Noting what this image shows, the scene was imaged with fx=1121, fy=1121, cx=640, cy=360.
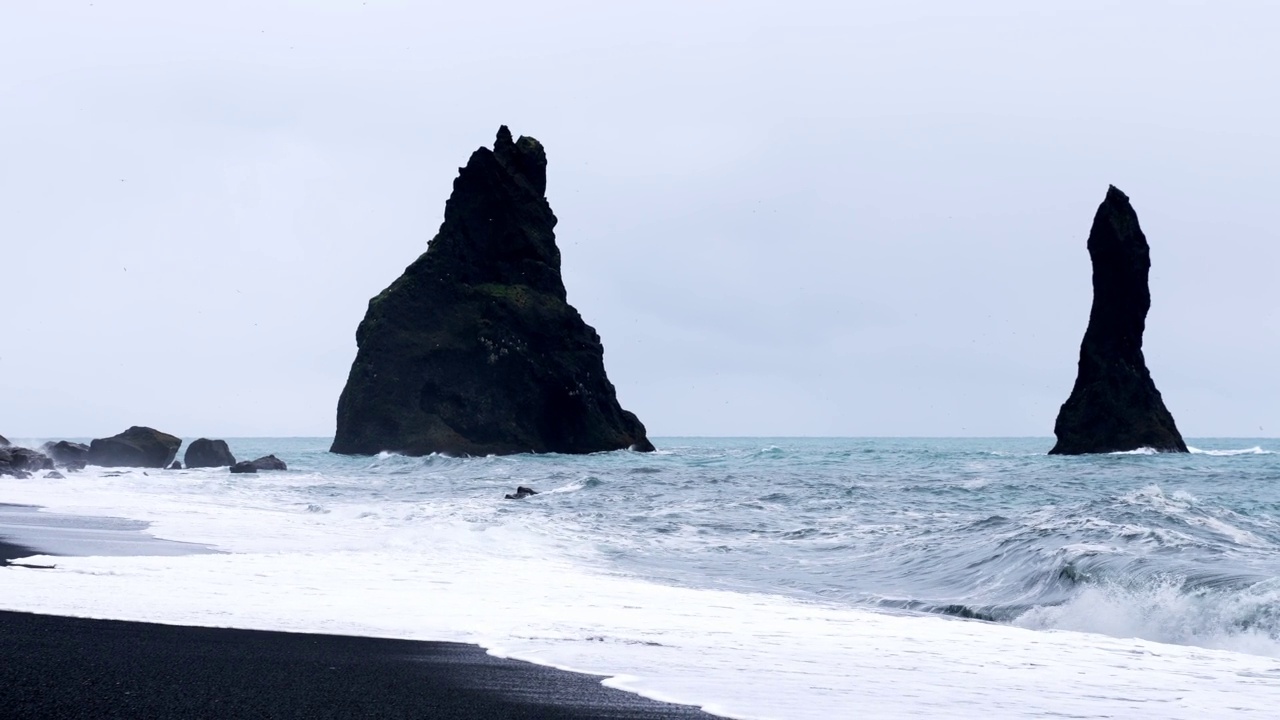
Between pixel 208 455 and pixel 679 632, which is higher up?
pixel 208 455

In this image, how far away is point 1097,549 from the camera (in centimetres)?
1383

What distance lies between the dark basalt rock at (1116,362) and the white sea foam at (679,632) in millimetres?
67072

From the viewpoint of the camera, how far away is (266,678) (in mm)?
5910

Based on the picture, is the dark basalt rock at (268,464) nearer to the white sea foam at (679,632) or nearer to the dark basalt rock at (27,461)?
the dark basalt rock at (27,461)

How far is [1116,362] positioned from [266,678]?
78.1 meters

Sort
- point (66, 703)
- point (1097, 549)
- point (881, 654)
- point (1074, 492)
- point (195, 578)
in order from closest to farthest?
1. point (66, 703)
2. point (881, 654)
3. point (195, 578)
4. point (1097, 549)
5. point (1074, 492)

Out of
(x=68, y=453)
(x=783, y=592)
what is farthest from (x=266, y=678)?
(x=68, y=453)

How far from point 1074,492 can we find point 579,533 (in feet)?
47.3

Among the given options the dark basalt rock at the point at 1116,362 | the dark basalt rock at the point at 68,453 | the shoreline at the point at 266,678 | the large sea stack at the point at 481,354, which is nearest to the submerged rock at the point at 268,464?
the dark basalt rock at the point at 68,453

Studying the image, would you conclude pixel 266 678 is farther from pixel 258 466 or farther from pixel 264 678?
pixel 258 466

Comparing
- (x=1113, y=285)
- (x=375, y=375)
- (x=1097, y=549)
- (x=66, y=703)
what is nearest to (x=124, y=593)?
(x=66, y=703)

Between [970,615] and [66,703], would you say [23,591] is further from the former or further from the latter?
[970,615]

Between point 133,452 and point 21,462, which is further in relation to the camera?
point 133,452

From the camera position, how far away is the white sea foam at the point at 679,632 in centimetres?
654
